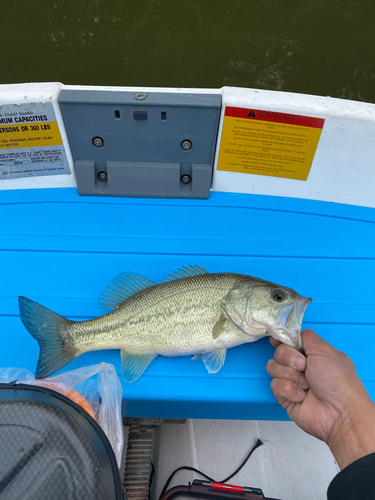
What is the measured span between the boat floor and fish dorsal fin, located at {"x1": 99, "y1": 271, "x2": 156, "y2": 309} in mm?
1018

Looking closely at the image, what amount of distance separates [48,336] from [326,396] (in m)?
1.35

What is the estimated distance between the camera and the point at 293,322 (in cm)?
171

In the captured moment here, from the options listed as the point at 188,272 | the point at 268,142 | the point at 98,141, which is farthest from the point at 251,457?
the point at 98,141

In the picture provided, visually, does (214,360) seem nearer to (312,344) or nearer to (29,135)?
(312,344)

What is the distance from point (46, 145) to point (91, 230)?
0.65 m

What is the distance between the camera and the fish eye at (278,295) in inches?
69.7

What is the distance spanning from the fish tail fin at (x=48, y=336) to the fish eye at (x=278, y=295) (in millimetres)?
1068

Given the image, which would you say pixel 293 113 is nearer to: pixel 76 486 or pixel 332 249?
pixel 332 249

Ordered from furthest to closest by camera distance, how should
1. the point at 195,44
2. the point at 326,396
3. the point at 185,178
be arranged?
1. the point at 195,44
2. the point at 185,178
3. the point at 326,396

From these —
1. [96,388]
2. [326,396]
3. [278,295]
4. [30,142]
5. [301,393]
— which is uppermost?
[30,142]

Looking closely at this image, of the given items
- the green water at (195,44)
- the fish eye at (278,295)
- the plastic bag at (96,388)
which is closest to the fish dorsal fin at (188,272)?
the fish eye at (278,295)

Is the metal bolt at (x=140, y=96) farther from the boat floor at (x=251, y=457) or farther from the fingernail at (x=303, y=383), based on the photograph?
the boat floor at (x=251, y=457)

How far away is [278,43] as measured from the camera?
6785 millimetres

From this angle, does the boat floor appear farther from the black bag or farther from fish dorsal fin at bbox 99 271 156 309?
the black bag
